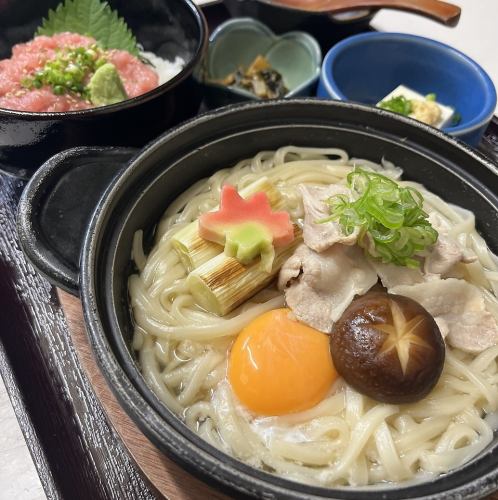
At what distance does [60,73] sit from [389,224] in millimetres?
1905

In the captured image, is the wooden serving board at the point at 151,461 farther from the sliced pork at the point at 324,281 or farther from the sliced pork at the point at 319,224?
the sliced pork at the point at 319,224

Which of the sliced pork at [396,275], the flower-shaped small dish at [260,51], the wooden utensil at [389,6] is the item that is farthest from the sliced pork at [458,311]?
the wooden utensil at [389,6]

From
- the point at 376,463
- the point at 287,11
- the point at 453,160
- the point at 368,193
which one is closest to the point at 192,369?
the point at 376,463

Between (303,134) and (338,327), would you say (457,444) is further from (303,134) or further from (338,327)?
(303,134)

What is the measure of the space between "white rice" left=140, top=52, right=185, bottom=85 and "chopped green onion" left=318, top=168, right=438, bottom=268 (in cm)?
179

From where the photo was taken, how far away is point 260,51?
341cm

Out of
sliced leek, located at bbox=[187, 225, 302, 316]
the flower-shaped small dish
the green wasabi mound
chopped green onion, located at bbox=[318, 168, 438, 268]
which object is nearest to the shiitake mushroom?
chopped green onion, located at bbox=[318, 168, 438, 268]

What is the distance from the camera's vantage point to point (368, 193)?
1.75 metres

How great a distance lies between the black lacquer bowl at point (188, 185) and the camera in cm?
125

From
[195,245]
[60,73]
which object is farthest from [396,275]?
[60,73]

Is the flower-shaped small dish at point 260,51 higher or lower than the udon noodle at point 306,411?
higher

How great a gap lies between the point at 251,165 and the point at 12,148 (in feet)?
3.65

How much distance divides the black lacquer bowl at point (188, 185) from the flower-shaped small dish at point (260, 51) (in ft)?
3.60

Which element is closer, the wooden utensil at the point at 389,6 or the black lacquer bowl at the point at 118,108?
the black lacquer bowl at the point at 118,108
